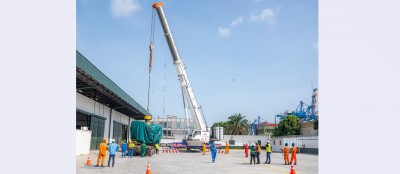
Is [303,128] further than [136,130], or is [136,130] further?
[303,128]

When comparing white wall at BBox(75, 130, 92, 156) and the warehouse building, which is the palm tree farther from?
white wall at BBox(75, 130, 92, 156)

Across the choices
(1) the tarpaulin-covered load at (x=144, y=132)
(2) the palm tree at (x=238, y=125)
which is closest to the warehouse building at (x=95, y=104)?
(1) the tarpaulin-covered load at (x=144, y=132)

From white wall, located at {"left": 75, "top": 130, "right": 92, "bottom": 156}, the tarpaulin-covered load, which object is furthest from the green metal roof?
the tarpaulin-covered load

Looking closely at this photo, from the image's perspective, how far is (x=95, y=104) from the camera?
122 feet

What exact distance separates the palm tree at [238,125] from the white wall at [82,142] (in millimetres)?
66484

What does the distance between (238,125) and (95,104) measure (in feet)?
199

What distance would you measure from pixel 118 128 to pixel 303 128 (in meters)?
49.6

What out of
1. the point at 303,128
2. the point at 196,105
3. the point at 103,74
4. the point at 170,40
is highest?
the point at 170,40

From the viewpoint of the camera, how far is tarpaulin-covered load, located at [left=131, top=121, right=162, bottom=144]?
29047mm

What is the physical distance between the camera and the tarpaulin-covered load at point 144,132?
2905 cm

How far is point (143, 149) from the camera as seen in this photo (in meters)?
28.0

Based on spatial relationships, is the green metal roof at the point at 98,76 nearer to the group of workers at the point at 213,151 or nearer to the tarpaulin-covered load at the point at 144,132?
the tarpaulin-covered load at the point at 144,132
